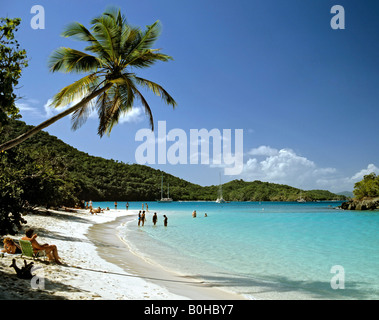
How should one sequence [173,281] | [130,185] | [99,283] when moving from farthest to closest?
[130,185], [173,281], [99,283]

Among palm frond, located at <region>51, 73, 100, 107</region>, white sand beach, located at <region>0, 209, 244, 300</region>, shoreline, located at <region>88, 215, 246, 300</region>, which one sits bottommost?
shoreline, located at <region>88, 215, 246, 300</region>

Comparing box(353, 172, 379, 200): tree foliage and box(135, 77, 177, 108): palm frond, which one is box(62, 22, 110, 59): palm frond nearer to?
box(135, 77, 177, 108): palm frond

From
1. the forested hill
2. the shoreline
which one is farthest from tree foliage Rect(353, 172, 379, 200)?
the shoreline

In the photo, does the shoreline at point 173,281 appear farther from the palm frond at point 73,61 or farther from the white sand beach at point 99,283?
the palm frond at point 73,61

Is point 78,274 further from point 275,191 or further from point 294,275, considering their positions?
point 275,191

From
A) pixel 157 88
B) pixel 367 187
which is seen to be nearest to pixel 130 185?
pixel 367 187

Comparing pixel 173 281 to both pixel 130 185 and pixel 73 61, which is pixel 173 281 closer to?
pixel 73 61

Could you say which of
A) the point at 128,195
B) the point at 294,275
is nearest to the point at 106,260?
the point at 294,275

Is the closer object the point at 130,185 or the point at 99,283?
the point at 99,283

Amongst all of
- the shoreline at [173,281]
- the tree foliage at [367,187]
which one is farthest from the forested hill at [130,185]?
the tree foliage at [367,187]

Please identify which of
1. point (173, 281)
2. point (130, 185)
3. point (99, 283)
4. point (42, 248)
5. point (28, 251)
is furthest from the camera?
point (130, 185)

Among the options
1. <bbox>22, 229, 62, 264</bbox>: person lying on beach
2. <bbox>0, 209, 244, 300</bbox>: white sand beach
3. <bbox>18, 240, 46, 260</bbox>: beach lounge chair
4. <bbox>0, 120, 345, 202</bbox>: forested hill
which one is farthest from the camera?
<bbox>0, 120, 345, 202</bbox>: forested hill

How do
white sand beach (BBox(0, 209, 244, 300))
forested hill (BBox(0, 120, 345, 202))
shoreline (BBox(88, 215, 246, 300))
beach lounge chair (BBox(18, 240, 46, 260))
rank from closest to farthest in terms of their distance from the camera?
white sand beach (BBox(0, 209, 244, 300))
shoreline (BBox(88, 215, 246, 300))
beach lounge chair (BBox(18, 240, 46, 260))
forested hill (BBox(0, 120, 345, 202))
